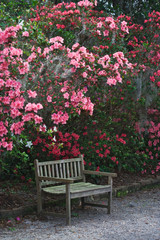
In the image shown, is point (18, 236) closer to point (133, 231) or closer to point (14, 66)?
point (133, 231)

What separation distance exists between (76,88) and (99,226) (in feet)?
7.13

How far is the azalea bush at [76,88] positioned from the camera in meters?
5.00

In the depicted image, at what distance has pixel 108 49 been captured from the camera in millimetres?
7664

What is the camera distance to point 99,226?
519 cm

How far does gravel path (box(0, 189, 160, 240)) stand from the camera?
470cm

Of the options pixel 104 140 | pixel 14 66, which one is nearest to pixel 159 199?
pixel 104 140

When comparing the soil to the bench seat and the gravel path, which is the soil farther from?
the bench seat

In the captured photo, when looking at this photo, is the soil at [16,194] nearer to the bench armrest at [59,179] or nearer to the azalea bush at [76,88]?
the azalea bush at [76,88]

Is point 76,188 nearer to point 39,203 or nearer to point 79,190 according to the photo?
point 79,190

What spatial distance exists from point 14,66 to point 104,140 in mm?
3065

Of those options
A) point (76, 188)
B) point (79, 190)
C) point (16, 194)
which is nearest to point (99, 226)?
point (79, 190)

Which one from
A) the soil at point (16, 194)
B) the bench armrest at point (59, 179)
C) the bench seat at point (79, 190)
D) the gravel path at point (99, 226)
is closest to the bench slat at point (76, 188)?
the bench seat at point (79, 190)

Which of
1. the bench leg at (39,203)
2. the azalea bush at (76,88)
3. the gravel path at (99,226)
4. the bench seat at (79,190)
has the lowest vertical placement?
the gravel path at (99,226)

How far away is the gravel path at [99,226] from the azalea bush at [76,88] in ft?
3.48
